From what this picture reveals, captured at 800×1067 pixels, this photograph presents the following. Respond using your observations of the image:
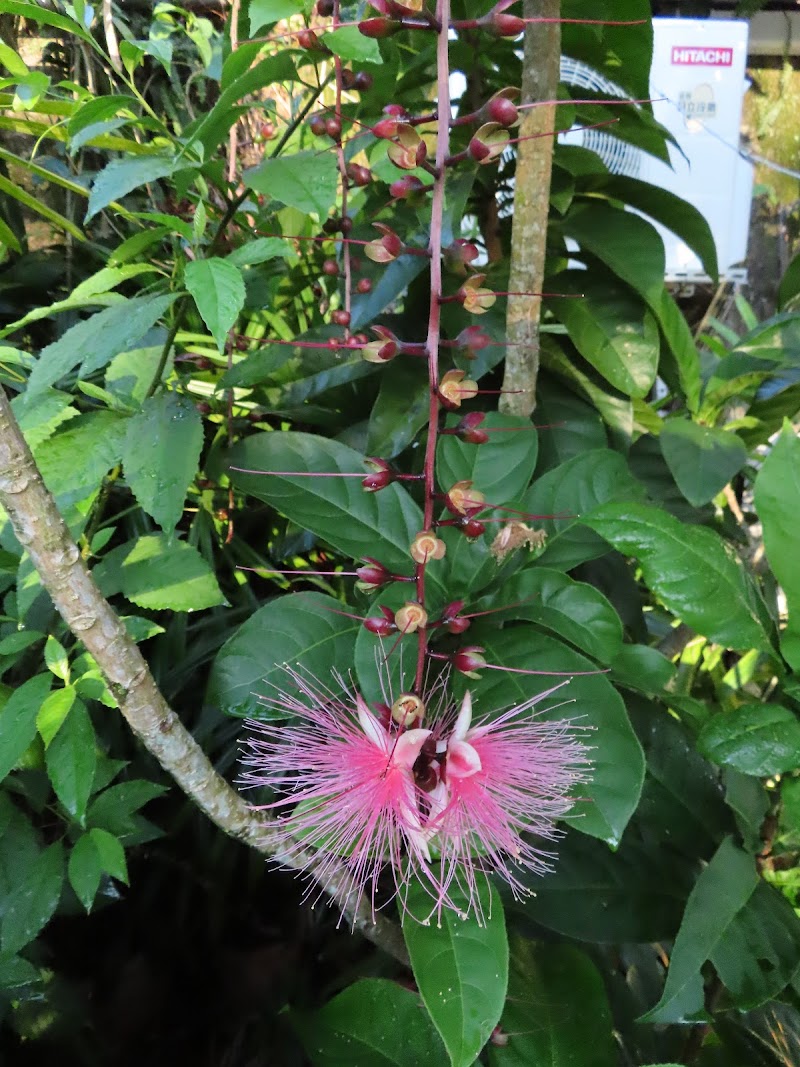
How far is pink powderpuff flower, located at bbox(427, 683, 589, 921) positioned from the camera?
0.43m

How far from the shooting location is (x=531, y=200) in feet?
1.82

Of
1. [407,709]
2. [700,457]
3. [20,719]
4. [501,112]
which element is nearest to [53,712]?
[20,719]

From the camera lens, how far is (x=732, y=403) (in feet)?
2.88

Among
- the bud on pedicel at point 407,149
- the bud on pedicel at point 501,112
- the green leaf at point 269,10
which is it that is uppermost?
the green leaf at point 269,10

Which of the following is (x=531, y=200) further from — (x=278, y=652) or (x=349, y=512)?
(x=278, y=652)

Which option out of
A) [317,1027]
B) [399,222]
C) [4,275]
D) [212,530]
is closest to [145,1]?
[4,275]

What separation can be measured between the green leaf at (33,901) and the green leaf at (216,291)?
39cm

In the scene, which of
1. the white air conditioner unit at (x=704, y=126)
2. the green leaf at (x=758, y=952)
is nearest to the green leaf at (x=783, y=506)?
the green leaf at (x=758, y=952)

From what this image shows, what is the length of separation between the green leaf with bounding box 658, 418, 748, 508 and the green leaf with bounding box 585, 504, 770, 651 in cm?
12

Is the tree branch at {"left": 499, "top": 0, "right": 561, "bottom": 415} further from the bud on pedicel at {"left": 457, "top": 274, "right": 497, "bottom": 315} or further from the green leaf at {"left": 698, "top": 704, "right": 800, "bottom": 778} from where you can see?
the green leaf at {"left": 698, "top": 704, "right": 800, "bottom": 778}

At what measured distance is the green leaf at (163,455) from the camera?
0.49 m


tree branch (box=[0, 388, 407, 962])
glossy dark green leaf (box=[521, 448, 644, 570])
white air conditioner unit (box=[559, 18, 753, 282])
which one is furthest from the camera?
white air conditioner unit (box=[559, 18, 753, 282])

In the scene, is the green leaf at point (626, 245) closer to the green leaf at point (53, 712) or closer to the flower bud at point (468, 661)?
the flower bud at point (468, 661)

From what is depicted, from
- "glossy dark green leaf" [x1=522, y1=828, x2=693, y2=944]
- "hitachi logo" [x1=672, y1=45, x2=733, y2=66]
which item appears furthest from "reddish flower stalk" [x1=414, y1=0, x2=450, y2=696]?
"hitachi logo" [x1=672, y1=45, x2=733, y2=66]
